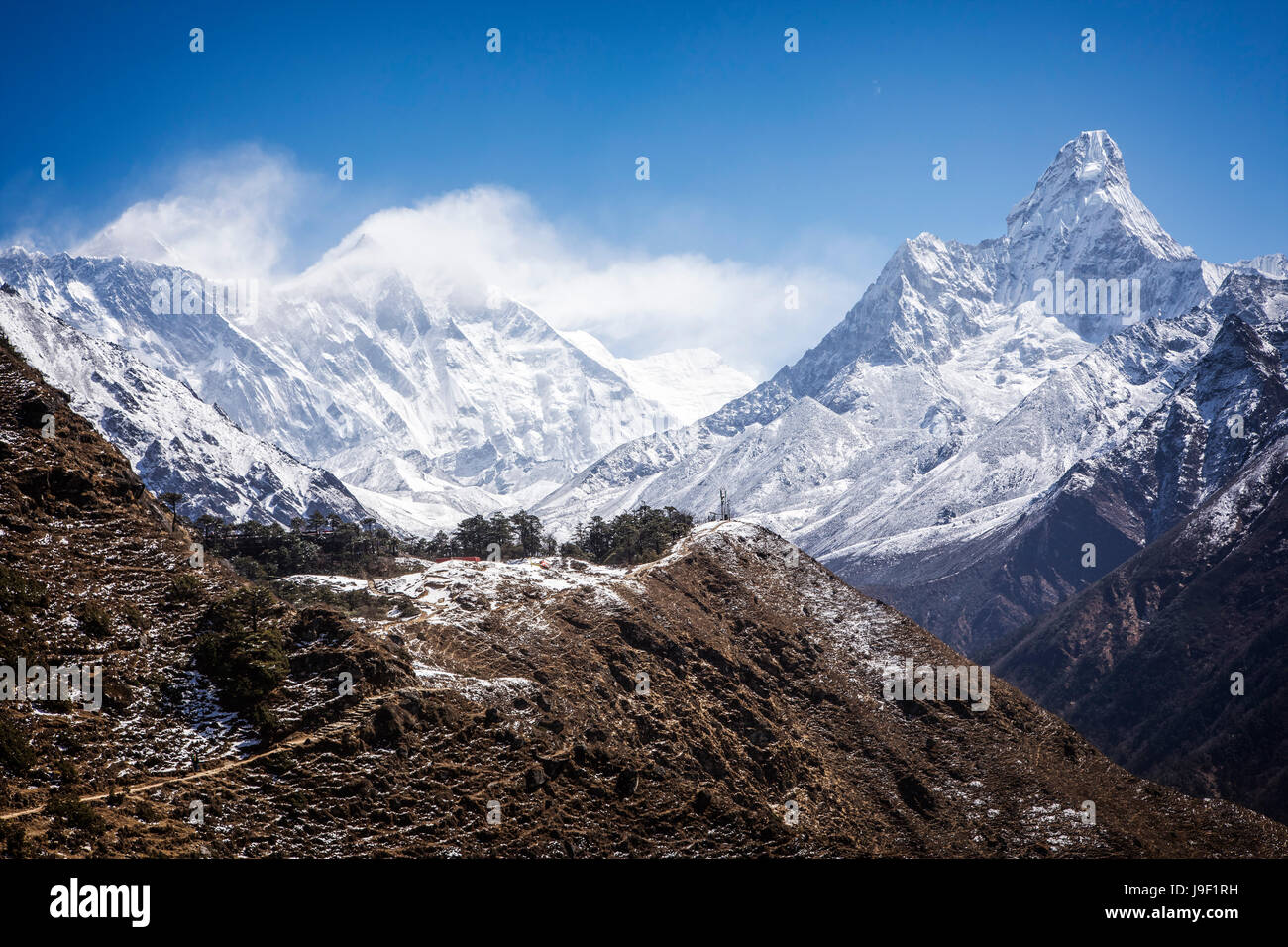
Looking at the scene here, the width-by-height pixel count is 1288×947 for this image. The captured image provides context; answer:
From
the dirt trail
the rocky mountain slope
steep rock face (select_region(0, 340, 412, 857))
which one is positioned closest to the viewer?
steep rock face (select_region(0, 340, 412, 857))

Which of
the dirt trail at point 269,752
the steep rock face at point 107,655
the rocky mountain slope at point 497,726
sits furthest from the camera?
the rocky mountain slope at point 497,726

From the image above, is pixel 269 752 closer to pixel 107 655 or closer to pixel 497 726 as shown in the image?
pixel 107 655

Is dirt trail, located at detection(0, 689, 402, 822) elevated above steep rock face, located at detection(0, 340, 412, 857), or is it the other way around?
steep rock face, located at detection(0, 340, 412, 857)

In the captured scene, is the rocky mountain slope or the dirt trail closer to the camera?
the dirt trail

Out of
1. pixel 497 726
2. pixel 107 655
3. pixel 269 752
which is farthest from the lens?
pixel 497 726

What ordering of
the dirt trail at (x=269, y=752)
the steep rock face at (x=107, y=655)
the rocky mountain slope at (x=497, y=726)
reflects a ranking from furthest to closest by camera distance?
the rocky mountain slope at (x=497, y=726), the dirt trail at (x=269, y=752), the steep rock face at (x=107, y=655)

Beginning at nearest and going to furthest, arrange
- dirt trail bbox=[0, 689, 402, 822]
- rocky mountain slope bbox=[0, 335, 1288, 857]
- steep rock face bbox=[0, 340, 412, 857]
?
steep rock face bbox=[0, 340, 412, 857] → dirt trail bbox=[0, 689, 402, 822] → rocky mountain slope bbox=[0, 335, 1288, 857]

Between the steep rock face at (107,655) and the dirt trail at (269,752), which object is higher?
the steep rock face at (107,655)

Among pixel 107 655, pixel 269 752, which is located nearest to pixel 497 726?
pixel 269 752

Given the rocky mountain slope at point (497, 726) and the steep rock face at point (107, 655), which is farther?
the rocky mountain slope at point (497, 726)
